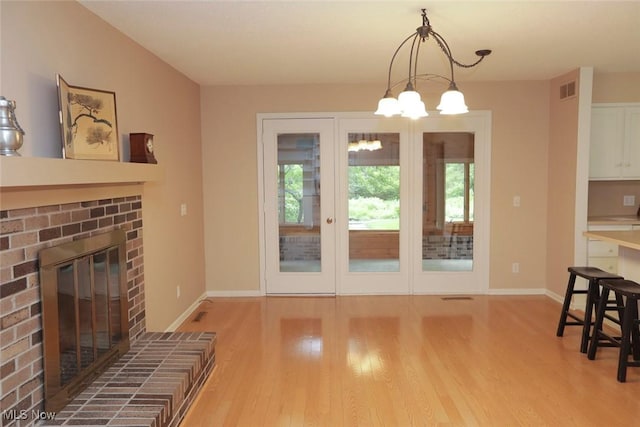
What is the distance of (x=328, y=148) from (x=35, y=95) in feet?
10.9

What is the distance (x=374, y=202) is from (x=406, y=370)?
239 centimetres

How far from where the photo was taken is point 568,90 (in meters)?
4.66

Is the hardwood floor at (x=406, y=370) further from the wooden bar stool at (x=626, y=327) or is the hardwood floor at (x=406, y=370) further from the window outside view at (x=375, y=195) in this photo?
the window outside view at (x=375, y=195)

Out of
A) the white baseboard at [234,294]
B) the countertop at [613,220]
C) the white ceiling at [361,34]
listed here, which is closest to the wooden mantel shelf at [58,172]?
the white ceiling at [361,34]

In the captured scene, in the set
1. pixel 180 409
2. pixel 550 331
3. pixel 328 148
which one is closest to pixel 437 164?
pixel 328 148

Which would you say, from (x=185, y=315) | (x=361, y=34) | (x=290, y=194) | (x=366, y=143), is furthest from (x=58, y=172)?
(x=366, y=143)

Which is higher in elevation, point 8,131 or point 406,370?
point 8,131

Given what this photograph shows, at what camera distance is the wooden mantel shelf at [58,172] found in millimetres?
1692

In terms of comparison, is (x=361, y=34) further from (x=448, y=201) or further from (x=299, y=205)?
(x=448, y=201)

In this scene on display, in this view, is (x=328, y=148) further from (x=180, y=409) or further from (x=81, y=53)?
(x=180, y=409)

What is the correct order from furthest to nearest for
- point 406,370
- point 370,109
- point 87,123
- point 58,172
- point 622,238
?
point 370,109 → point 622,238 → point 406,370 → point 87,123 → point 58,172

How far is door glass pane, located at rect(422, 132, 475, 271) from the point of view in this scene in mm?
5227

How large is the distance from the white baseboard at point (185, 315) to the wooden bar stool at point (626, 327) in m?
3.46

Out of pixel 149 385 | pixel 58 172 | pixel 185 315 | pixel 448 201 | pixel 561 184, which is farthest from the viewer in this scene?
pixel 448 201
